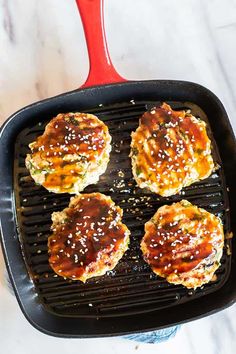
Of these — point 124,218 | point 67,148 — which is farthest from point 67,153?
point 124,218

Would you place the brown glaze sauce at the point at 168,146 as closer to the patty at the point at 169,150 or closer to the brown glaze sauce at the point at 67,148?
the patty at the point at 169,150

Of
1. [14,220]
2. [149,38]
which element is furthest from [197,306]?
[149,38]

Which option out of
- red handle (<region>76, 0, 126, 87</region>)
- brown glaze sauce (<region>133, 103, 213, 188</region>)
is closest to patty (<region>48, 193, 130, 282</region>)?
brown glaze sauce (<region>133, 103, 213, 188</region>)

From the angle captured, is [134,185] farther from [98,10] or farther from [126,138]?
[98,10]

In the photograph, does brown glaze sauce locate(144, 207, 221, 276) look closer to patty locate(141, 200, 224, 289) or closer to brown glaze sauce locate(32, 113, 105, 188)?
patty locate(141, 200, 224, 289)

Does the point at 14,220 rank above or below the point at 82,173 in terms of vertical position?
below
